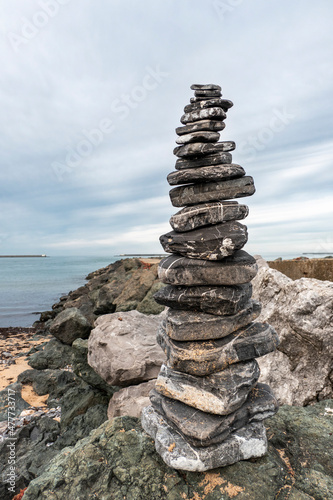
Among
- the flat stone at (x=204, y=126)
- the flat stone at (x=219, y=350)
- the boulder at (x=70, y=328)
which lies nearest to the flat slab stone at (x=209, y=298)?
the flat stone at (x=219, y=350)

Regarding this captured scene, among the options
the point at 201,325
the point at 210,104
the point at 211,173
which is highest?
the point at 210,104

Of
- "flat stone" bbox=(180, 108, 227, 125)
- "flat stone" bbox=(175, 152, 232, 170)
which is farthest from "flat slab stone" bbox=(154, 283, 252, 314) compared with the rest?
"flat stone" bbox=(180, 108, 227, 125)

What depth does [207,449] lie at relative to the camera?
3.53 m

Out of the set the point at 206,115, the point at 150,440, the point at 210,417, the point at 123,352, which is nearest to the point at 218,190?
the point at 206,115

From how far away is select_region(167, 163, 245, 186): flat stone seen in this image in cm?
399

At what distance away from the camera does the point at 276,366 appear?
6.43 m

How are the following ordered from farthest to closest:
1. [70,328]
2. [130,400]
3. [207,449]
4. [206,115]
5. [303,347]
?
[70,328] → [130,400] → [303,347] → [206,115] → [207,449]

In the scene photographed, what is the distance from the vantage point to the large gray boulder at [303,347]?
596 centimetres

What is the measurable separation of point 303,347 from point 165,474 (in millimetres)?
3764

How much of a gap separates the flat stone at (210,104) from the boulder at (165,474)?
13.9ft

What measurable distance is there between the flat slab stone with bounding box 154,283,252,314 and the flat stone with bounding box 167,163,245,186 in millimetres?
1341

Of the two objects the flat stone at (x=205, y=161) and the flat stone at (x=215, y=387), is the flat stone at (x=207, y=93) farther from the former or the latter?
the flat stone at (x=215, y=387)

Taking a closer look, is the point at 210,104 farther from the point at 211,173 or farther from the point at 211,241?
the point at 211,241

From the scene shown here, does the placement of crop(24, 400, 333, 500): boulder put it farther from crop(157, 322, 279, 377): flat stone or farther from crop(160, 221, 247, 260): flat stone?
crop(160, 221, 247, 260): flat stone
